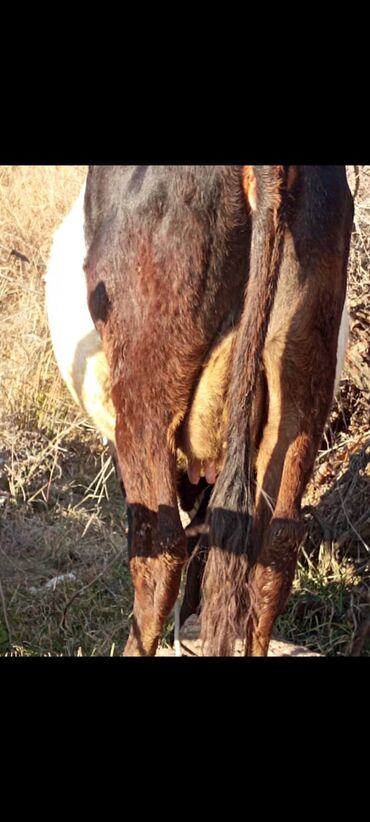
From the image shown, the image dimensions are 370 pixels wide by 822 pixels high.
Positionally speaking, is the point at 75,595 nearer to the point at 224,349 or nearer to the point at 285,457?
the point at 285,457

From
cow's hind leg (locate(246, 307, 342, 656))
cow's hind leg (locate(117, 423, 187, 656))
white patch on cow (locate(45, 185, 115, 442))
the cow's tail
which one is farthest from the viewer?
white patch on cow (locate(45, 185, 115, 442))

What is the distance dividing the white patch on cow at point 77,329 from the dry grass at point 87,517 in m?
0.68

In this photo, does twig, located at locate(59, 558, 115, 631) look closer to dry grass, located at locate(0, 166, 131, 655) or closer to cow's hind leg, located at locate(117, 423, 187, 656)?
dry grass, located at locate(0, 166, 131, 655)

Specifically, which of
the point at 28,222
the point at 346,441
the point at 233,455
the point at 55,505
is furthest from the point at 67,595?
the point at 28,222

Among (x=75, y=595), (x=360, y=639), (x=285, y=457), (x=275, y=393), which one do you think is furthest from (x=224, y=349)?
(x=75, y=595)

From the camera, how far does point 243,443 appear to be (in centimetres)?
269

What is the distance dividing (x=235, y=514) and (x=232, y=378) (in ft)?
1.22

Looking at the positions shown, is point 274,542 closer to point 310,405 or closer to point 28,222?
point 310,405

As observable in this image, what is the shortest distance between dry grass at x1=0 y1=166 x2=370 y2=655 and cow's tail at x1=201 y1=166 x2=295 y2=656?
974 mm

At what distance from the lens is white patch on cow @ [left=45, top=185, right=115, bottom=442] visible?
349cm

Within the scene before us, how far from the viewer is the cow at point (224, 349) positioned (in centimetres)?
261

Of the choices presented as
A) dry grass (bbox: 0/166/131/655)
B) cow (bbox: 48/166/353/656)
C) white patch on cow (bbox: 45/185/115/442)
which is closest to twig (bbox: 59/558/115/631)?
dry grass (bbox: 0/166/131/655)

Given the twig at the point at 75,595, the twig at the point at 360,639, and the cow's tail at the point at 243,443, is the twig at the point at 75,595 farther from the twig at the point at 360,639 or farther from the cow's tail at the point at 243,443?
the cow's tail at the point at 243,443

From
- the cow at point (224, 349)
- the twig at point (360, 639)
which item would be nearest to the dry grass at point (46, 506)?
the twig at point (360, 639)
